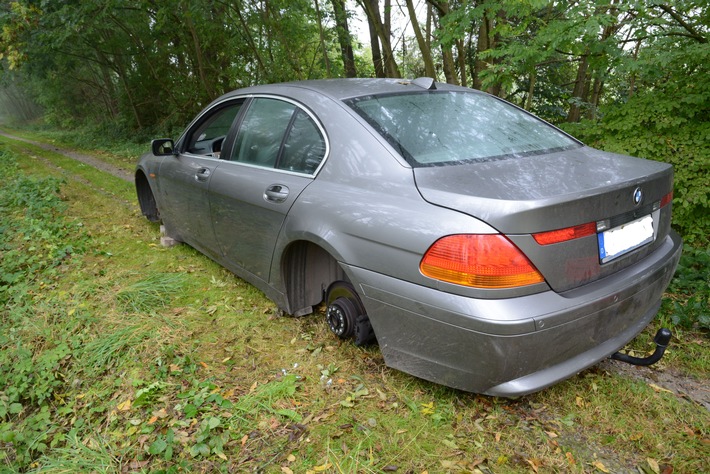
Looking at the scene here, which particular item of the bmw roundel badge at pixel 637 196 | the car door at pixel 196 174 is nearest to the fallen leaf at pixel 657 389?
the bmw roundel badge at pixel 637 196

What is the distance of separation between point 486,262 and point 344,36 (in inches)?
424

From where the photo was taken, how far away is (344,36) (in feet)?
36.7

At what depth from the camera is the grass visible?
192 cm

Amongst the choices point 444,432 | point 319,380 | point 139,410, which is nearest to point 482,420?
point 444,432

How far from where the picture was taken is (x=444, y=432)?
6.64 feet

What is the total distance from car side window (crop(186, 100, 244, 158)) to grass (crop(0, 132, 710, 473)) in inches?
48.7

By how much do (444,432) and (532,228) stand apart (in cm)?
101

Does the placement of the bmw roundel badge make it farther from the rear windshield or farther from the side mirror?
the side mirror

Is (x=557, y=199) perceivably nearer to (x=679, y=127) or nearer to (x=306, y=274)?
(x=306, y=274)

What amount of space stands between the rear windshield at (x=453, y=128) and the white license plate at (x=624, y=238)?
0.60 meters

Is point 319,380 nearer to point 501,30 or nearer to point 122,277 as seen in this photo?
point 122,277

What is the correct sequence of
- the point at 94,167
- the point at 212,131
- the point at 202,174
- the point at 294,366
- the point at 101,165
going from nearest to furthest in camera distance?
the point at 294,366
the point at 202,174
the point at 212,131
the point at 94,167
the point at 101,165

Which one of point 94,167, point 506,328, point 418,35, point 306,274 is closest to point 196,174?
point 306,274

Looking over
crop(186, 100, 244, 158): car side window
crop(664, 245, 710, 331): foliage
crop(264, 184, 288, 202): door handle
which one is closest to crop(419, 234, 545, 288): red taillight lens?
crop(264, 184, 288, 202): door handle
